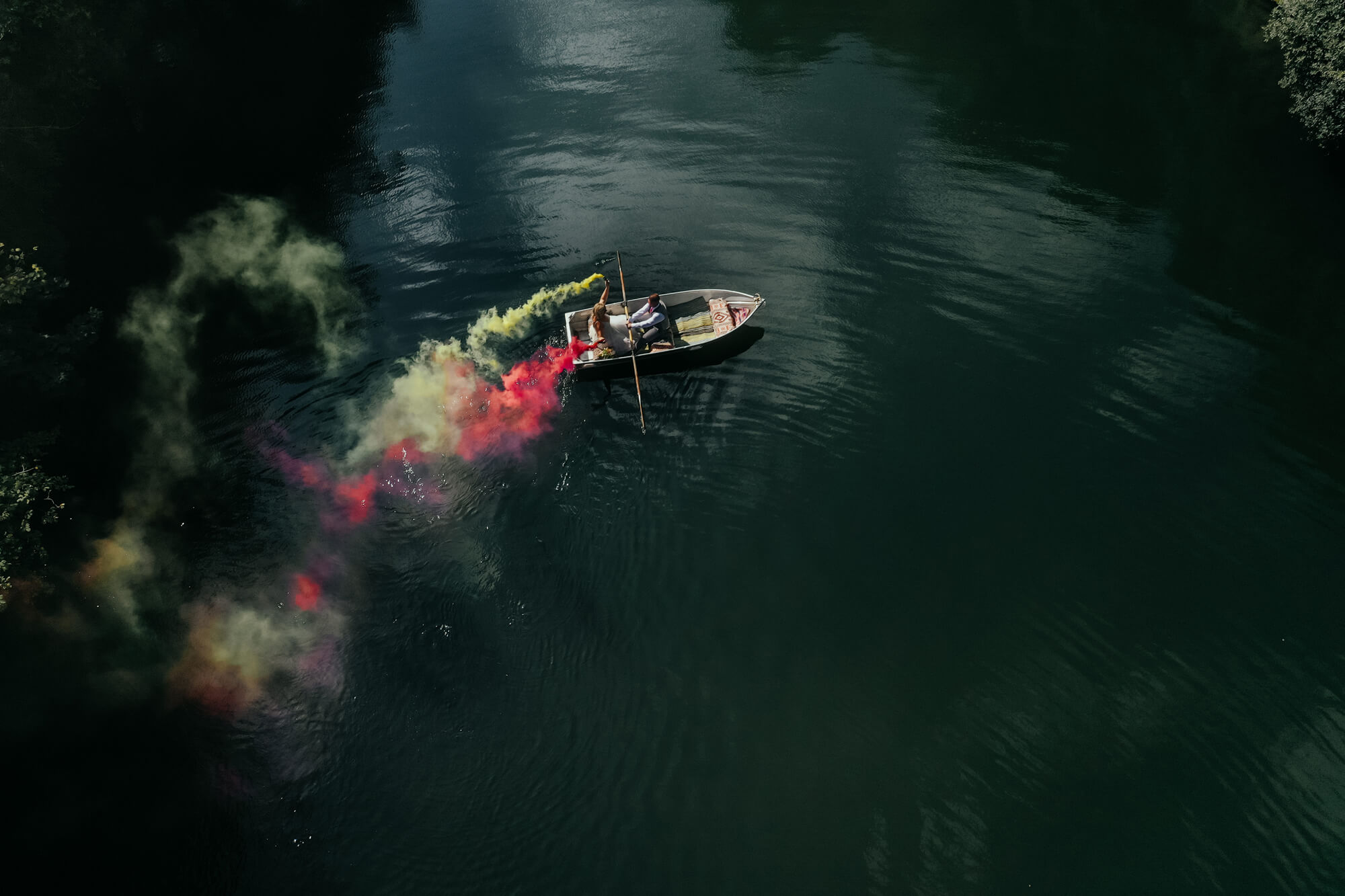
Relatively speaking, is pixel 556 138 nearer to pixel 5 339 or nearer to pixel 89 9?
pixel 89 9

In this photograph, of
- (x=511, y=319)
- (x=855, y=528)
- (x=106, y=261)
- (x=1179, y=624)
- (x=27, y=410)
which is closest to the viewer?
(x=1179, y=624)

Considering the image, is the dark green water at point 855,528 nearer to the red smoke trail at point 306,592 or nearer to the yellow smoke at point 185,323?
the yellow smoke at point 185,323

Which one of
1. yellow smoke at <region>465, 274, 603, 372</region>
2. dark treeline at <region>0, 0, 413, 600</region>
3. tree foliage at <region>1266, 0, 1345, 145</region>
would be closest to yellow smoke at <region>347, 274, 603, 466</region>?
yellow smoke at <region>465, 274, 603, 372</region>

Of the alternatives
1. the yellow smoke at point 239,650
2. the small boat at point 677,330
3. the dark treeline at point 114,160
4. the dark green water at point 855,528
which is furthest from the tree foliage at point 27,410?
the small boat at point 677,330

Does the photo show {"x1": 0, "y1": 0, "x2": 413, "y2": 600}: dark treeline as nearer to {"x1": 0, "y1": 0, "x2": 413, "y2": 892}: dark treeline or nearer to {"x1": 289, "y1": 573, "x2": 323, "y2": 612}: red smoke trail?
{"x1": 0, "y1": 0, "x2": 413, "y2": 892}: dark treeline

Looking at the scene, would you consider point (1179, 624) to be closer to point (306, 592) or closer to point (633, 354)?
point (633, 354)

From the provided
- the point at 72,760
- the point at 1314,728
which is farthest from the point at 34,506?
the point at 1314,728

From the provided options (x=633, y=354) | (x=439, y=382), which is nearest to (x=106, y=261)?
(x=439, y=382)
